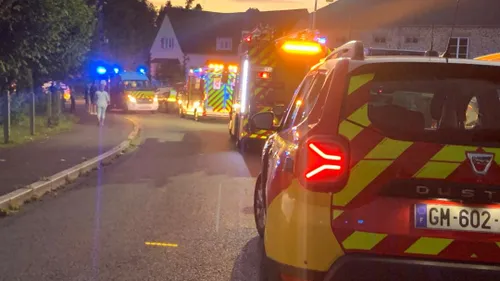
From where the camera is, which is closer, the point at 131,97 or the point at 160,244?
the point at 160,244

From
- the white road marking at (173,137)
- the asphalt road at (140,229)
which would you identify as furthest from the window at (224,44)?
the asphalt road at (140,229)

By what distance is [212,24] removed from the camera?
72312 millimetres

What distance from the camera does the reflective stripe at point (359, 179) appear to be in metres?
3.60

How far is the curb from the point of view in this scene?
917cm

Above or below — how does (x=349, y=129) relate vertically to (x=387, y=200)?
above

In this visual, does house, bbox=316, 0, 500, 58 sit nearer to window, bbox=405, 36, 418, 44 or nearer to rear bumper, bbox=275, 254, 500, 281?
window, bbox=405, 36, 418, 44

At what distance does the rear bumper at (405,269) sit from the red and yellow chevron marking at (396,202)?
4 cm

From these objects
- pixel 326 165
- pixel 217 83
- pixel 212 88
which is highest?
pixel 326 165

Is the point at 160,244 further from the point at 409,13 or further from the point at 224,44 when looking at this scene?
the point at 224,44

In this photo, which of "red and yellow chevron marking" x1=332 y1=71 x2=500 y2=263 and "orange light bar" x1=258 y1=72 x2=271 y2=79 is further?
"orange light bar" x1=258 y1=72 x2=271 y2=79

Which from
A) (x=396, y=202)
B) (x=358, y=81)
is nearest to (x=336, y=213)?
(x=396, y=202)

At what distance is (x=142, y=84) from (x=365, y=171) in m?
42.6

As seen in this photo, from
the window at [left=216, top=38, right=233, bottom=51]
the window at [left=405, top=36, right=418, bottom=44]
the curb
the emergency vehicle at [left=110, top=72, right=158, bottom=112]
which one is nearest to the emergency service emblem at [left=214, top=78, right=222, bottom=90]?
the emergency vehicle at [left=110, top=72, right=158, bottom=112]

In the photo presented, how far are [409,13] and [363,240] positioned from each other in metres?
42.4
